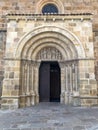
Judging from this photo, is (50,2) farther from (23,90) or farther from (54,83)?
A: (23,90)

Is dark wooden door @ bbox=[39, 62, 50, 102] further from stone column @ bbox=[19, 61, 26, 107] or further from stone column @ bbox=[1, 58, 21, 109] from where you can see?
stone column @ bbox=[1, 58, 21, 109]

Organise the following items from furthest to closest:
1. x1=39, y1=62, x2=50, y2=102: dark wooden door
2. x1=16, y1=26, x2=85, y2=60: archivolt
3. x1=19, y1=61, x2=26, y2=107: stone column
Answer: x1=39, y1=62, x2=50, y2=102: dark wooden door
x1=16, y1=26, x2=85, y2=60: archivolt
x1=19, y1=61, x2=26, y2=107: stone column

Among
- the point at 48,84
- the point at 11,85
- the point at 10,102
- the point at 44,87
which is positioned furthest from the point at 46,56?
the point at 10,102

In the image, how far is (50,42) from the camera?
8664 mm

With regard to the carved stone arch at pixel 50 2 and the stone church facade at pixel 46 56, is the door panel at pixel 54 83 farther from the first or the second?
the carved stone arch at pixel 50 2

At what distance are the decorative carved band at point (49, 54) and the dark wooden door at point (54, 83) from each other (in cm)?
138

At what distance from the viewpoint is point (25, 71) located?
27.0ft

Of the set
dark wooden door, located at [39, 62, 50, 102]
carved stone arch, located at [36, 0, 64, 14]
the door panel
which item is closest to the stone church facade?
dark wooden door, located at [39, 62, 50, 102]

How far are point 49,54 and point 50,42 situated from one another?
2.07 feet

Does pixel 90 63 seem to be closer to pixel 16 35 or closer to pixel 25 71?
pixel 25 71

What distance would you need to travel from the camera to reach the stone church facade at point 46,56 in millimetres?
7664

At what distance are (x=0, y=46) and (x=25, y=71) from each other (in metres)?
2.17

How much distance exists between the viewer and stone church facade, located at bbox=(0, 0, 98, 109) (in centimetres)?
766

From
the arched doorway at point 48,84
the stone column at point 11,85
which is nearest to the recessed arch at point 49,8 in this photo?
the arched doorway at point 48,84
